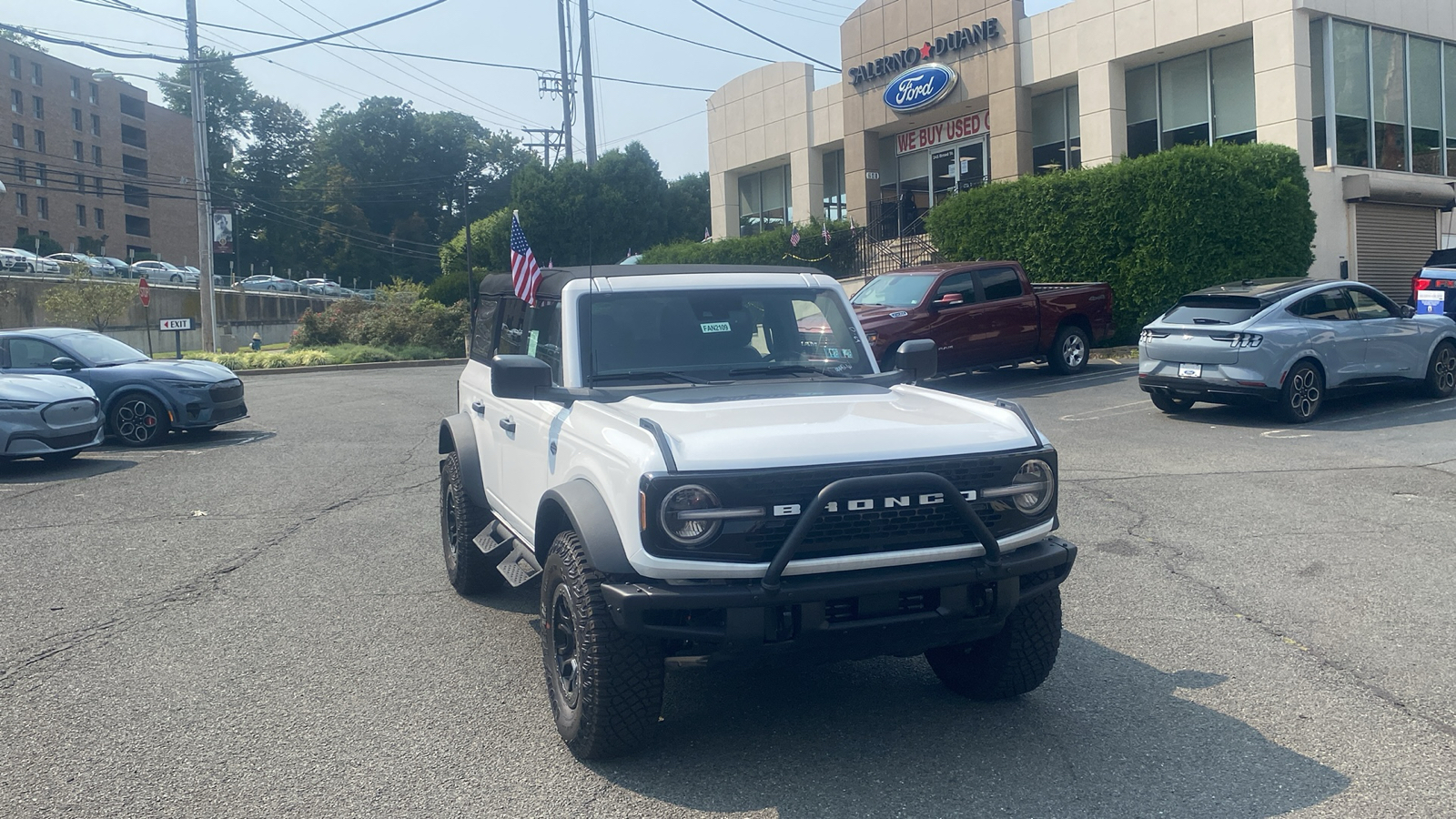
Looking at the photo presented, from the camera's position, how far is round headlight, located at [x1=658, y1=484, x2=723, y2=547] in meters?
3.77

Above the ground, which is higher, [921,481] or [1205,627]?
[921,481]

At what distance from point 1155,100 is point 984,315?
12850 millimetres

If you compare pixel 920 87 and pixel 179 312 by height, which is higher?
pixel 920 87

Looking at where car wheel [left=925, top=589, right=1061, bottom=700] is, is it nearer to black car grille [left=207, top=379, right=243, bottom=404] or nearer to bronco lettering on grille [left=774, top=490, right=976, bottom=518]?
bronco lettering on grille [left=774, top=490, right=976, bottom=518]

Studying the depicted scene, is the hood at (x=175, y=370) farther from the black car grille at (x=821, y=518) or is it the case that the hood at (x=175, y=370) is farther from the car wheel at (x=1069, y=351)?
the black car grille at (x=821, y=518)

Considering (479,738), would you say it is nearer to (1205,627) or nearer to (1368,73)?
(1205,627)

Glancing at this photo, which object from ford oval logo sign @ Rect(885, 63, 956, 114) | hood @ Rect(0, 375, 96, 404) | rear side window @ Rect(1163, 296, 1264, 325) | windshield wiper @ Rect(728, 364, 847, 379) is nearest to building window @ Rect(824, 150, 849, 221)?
ford oval logo sign @ Rect(885, 63, 956, 114)

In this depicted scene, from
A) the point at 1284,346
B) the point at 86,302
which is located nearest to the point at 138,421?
the point at 1284,346

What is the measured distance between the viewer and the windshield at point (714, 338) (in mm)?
5188

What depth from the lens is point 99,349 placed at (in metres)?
14.7

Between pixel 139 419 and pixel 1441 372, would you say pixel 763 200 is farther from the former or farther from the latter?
pixel 139 419

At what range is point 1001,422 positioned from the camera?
4281mm

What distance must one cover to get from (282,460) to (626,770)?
31.6 feet

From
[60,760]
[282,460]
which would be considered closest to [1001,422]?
[60,760]
